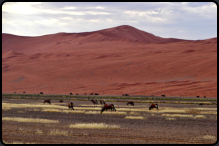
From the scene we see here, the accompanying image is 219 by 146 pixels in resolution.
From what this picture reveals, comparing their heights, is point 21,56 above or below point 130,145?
above

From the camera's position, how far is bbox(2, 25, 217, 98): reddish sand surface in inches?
3369

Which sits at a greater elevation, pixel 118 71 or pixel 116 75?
pixel 118 71

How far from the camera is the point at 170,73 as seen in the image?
95750mm

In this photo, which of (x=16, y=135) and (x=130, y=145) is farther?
(x=16, y=135)

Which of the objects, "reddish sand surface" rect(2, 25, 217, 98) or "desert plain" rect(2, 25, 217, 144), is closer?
"desert plain" rect(2, 25, 217, 144)

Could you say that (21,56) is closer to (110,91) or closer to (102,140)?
(110,91)

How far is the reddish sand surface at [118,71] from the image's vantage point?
85.6 meters

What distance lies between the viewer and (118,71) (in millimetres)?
103312

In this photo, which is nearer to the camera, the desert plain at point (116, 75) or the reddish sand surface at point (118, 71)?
the desert plain at point (116, 75)

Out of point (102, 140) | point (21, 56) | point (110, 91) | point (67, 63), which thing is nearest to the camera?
point (102, 140)

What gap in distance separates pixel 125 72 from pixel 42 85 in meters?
26.0

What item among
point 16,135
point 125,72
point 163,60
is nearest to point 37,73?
point 125,72

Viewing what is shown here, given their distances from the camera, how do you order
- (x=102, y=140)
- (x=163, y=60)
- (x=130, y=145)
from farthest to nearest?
1. (x=163, y=60)
2. (x=102, y=140)
3. (x=130, y=145)

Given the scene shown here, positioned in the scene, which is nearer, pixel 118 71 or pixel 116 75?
pixel 116 75
